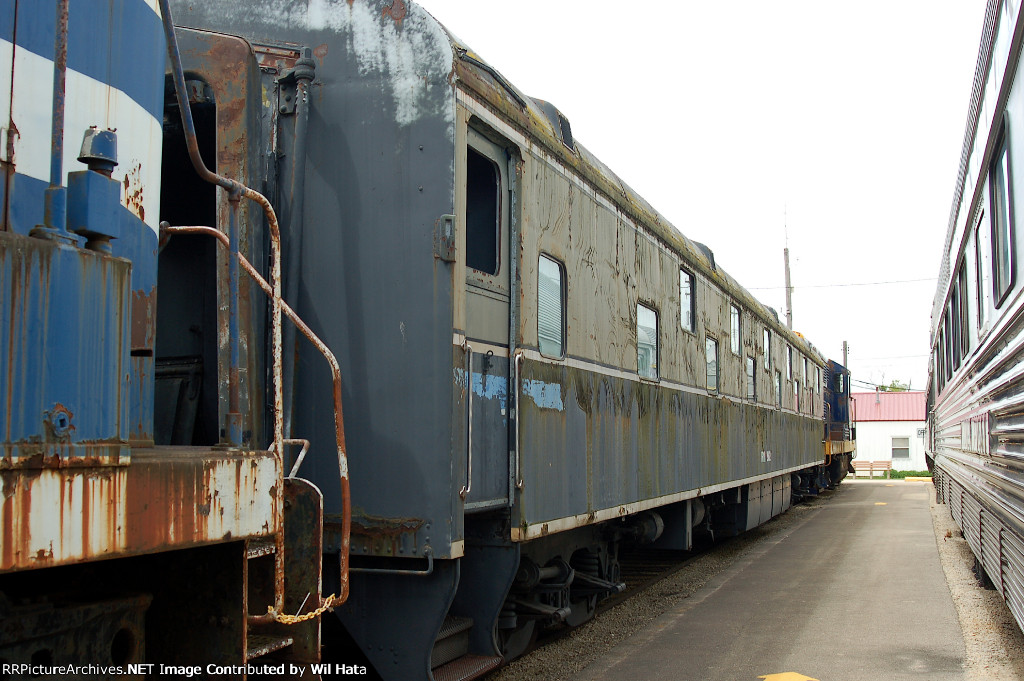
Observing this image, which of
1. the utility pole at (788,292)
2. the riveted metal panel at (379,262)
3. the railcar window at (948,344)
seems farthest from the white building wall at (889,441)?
the riveted metal panel at (379,262)

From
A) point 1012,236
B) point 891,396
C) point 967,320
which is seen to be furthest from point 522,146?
point 891,396

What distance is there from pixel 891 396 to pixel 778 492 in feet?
119

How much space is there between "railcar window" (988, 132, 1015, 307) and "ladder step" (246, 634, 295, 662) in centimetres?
423

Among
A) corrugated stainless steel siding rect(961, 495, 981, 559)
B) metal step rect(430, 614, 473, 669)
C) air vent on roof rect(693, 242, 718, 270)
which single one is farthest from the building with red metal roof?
metal step rect(430, 614, 473, 669)

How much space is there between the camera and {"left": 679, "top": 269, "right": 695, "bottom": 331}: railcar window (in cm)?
877

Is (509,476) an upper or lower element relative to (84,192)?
lower

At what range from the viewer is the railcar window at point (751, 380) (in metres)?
12.1

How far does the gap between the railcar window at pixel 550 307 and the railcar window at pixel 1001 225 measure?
102 inches

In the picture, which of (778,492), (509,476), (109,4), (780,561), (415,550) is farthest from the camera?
(778,492)

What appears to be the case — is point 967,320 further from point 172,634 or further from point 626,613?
point 172,634

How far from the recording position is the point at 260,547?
11.5 ft

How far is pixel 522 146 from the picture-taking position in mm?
5328

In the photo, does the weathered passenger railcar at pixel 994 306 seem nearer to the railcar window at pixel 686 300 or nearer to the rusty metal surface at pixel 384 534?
the railcar window at pixel 686 300

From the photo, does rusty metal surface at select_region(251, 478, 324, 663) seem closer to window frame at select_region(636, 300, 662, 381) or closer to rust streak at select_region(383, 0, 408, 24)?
rust streak at select_region(383, 0, 408, 24)
